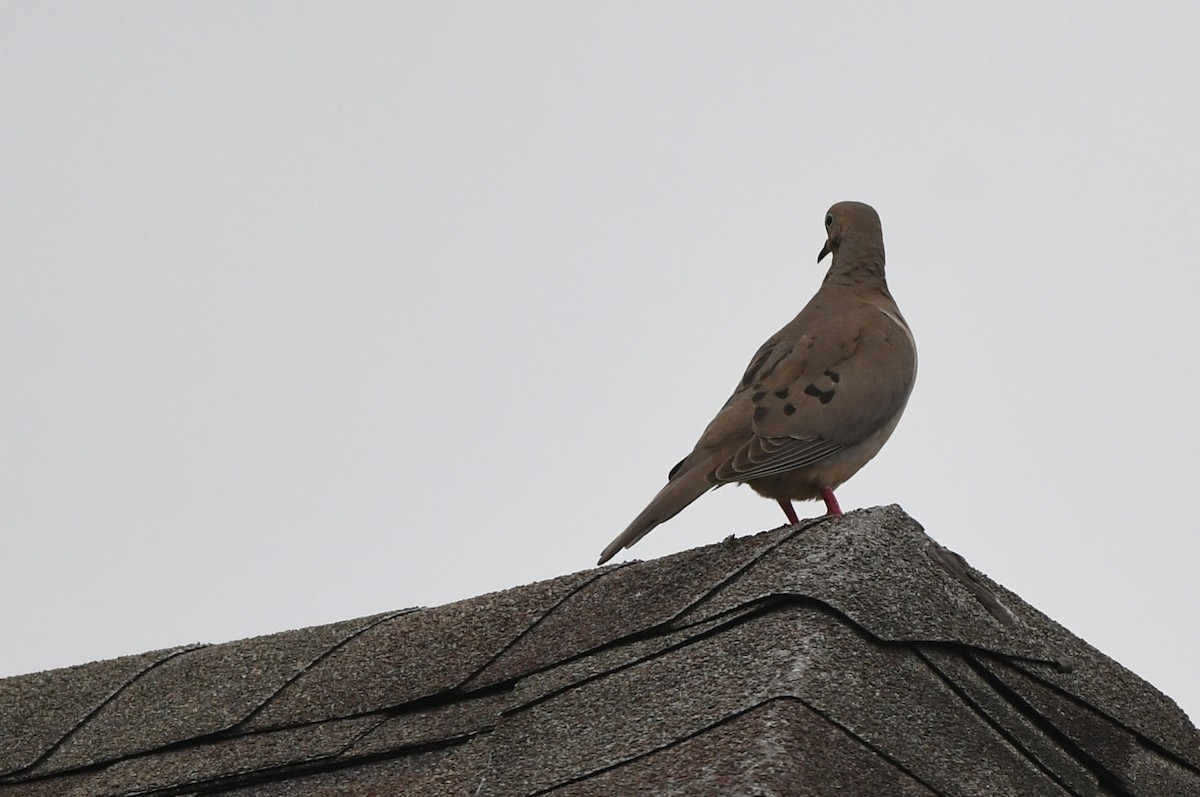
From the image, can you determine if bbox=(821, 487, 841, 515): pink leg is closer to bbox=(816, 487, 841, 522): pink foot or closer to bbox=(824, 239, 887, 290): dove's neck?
bbox=(816, 487, 841, 522): pink foot

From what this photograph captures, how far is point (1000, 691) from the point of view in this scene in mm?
2625

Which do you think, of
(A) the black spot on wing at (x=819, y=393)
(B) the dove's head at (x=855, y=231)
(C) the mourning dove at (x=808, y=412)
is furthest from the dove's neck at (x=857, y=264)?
(A) the black spot on wing at (x=819, y=393)

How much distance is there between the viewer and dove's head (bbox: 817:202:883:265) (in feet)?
20.0

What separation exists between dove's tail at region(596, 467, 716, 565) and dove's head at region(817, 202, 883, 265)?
161 cm

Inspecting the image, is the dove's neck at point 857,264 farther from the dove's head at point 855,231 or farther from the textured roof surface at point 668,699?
the textured roof surface at point 668,699

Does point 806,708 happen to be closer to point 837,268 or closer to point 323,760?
point 323,760

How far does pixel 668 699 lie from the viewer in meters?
2.43

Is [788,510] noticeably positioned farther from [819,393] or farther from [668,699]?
[668,699]

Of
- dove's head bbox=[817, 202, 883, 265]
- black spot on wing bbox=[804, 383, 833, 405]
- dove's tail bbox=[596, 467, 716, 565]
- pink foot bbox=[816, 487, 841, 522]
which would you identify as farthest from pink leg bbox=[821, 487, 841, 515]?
dove's head bbox=[817, 202, 883, 265]

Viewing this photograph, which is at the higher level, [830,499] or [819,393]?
[819,393]

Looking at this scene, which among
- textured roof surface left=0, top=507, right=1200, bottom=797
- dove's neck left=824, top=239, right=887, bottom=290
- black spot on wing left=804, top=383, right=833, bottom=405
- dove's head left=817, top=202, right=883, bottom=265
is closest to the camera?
textured roof surface left=0, top=507, right=1200, bottom=797

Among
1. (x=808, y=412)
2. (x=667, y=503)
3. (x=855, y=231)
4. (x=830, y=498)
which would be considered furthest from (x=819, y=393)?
(x=855, y=231)

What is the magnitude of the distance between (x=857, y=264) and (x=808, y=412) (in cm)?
115

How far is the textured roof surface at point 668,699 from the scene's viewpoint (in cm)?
229
